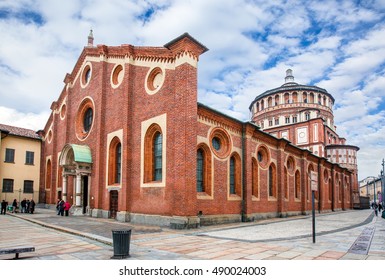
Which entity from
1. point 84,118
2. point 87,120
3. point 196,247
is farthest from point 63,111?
point 196,247

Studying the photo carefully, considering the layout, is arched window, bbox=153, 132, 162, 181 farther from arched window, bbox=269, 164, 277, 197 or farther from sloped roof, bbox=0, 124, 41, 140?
sloped roof, bbox=0, 124, 41, 140

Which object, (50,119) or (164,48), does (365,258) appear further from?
(50,119)

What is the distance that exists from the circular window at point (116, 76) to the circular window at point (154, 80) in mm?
3303

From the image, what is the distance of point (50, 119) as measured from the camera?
31.6 metres

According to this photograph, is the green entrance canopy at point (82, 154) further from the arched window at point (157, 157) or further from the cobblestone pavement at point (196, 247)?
the cobblestone pavement at point (196, 247)

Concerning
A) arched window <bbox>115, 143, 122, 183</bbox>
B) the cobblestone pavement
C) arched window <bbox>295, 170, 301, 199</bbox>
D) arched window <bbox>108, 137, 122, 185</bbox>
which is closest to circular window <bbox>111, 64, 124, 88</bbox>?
arched window <bbox>108, 137, 122, 185</bbox>

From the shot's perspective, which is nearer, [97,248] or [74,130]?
[97,248]

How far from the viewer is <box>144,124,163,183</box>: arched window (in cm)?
1708

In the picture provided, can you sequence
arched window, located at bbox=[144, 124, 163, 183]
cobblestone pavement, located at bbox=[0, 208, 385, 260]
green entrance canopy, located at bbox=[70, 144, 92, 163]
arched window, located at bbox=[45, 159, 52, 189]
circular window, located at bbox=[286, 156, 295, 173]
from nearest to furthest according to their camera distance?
cobblestone pavement, located at bbox=[0, 208, 385, 260] → arched window, located at bbox=[144, 124, 163, 183] → green entrance canopy, located at bbox=[70, 144, 92, 163] → circular window, located at bbox=[286, 156, 295, 173] → arched window, located at bbox=[45, 159, 52, 189]

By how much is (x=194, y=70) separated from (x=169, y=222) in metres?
7.82

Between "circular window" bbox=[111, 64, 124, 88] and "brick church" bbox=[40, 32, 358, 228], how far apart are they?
7cm

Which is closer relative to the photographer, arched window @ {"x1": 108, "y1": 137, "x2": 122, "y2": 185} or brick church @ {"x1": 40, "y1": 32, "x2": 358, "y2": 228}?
brick church @ {"x1": 40, "y1": 32, "x2": 358, "y2": 228}

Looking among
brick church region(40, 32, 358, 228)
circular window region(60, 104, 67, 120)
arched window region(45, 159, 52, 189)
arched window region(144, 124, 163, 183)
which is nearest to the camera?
brick church region(40, 32, 358, 228)

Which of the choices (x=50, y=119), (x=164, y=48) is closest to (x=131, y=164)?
(x=164, y=48)
